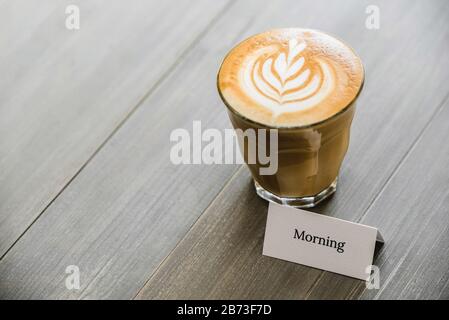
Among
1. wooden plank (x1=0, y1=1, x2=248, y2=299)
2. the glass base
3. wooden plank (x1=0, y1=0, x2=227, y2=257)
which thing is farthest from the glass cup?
wooden plank (x1=0, y1=0, x2=227, y2=257)

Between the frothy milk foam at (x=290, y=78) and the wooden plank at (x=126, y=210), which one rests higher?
the frothy milk foam at (x=290, y=78)

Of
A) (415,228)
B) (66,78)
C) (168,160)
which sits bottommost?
(415,228)

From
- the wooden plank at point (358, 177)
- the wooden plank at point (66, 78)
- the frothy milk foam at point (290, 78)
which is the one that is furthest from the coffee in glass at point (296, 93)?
the wooden plank at point (66, 78)

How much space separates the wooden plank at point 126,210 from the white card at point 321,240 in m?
Result: 0.13

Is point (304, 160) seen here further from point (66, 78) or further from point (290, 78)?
point (66, 78)

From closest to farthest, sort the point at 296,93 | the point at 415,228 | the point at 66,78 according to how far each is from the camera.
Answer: the point at 296,93
the point at 415,228
the point at 66,78

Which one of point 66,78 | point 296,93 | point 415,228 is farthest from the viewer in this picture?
point 66,78

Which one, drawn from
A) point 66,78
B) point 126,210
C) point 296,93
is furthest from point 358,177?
point 66,78

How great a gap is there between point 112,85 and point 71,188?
200 millimetres

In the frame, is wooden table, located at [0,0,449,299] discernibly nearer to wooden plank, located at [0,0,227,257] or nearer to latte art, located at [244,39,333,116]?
wooden plank, located at [0,0,227,257]

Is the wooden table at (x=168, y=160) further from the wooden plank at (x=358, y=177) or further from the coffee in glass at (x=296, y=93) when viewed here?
the coffee in glass at (x=296, y=93)

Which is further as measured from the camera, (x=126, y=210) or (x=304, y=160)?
(x=126, y=210)

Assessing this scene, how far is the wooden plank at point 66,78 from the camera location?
0.94 metres

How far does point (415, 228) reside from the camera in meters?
0.84
